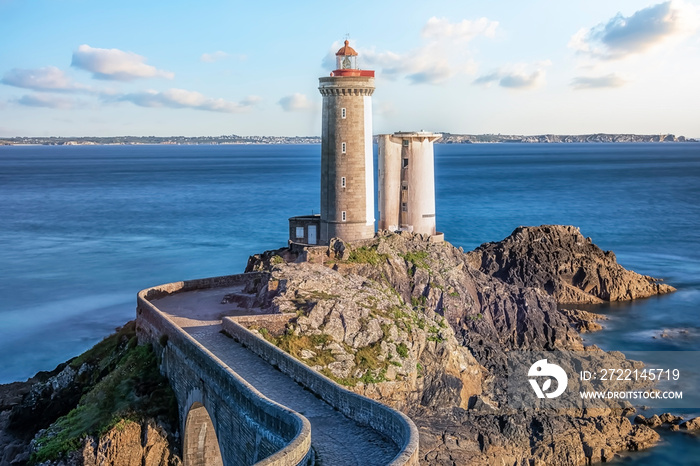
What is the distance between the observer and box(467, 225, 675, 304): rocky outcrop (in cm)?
5025

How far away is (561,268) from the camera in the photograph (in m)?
51.7

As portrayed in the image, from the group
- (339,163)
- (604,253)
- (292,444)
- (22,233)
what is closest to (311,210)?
(22,233)

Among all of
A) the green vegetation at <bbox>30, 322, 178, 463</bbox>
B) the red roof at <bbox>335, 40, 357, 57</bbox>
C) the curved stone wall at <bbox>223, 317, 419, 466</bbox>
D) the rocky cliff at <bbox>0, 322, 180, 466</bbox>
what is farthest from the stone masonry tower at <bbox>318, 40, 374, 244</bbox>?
the curved stone wall at <bbox>223, 317, 419, 466</bbox>

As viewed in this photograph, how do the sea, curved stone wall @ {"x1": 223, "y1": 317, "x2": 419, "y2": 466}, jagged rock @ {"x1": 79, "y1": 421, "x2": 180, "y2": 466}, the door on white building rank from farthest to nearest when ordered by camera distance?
the sea, the door on white building, jagged rock @ {"x1": 79, "y1": 421, "x2": 180, "y2": 466}, curved stone wall @ {"x1": 223, "y1": 317, "x2": 419, "y2": 466}

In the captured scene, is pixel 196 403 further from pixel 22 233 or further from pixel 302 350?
pixel 22 233

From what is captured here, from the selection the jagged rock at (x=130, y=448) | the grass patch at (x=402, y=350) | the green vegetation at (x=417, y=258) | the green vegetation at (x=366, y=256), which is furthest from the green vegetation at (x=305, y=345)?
the green vegetation at (x=417, y=258)

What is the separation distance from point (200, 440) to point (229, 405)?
15.8 feet

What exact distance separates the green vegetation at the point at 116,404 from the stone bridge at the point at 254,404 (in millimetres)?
542

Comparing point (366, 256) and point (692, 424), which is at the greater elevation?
point (366, 256)

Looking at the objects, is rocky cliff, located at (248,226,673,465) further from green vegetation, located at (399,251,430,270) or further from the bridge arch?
the bridge arch

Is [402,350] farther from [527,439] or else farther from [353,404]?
[353,404]

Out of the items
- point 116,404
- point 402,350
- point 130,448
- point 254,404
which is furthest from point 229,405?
point 402,350

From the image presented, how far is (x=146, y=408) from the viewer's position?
24.4 metres

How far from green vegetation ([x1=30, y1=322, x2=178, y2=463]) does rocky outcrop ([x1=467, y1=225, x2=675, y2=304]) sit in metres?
27.5
